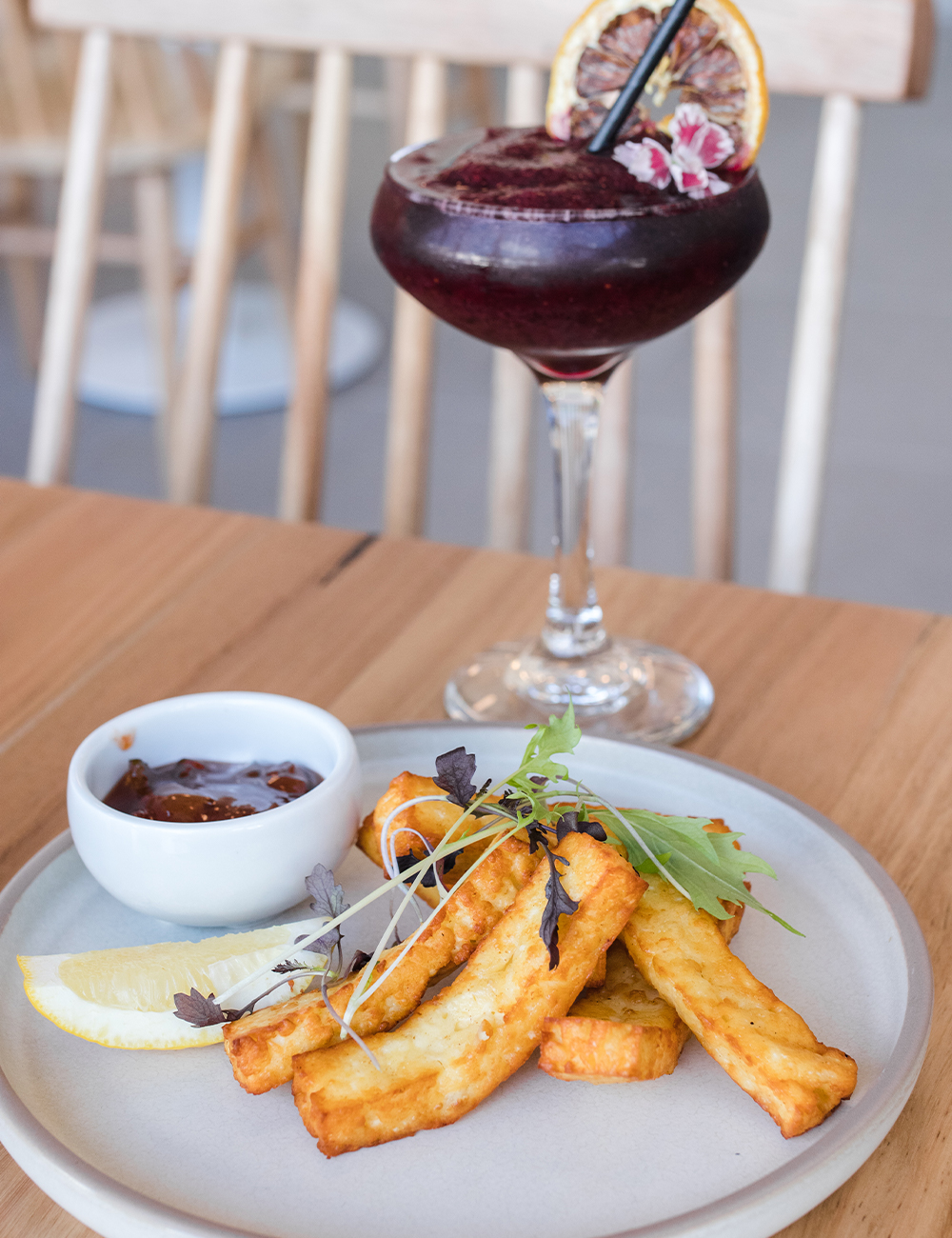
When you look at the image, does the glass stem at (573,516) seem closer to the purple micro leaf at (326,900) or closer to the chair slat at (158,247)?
the purple micro leaf at (326,900)

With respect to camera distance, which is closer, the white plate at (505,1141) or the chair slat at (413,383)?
the white plate at (505,1141)

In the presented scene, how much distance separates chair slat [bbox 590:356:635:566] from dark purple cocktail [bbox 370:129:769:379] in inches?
17.1

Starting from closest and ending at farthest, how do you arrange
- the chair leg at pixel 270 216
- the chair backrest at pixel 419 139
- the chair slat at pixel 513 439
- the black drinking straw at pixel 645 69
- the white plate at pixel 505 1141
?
the white plate at pixel 505 1141 < the black drinking straw at pixel 645 69 < the chair backrest at pixel 419 139 < the chair slat at pixel 513 439 < the chair leg at pixel 270 216

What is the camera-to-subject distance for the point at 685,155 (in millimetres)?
740

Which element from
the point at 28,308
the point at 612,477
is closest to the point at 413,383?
the point at 612,477

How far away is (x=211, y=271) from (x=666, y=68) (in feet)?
2.14

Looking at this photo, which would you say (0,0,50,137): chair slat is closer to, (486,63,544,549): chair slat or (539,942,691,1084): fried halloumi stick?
(486,63,544,549): chair slat

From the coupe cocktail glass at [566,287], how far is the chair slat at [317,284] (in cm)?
45

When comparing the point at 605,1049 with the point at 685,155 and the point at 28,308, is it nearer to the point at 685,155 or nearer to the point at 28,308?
the point at 685,155

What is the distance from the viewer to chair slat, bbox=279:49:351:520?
1246mm

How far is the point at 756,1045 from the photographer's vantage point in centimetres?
48

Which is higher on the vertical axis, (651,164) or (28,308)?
(651,164)

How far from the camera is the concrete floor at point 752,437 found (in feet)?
9.30

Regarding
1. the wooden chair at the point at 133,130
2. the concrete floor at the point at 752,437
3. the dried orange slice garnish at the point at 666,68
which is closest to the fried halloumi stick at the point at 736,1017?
the dried orange slice garnish at the point at 666,68
